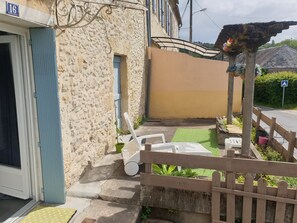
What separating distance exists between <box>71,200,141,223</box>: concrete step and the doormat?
0.41 feet

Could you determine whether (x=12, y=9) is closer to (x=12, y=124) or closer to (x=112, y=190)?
(x=12, y=124)

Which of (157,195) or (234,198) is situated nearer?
(234,198)

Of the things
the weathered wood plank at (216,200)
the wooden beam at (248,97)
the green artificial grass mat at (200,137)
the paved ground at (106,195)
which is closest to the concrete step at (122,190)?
the paved ground at (106,195)

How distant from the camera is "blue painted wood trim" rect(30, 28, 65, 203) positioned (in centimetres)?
363

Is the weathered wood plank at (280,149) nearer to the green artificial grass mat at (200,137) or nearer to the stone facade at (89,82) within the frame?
the green artificial grass mat at (200,137)

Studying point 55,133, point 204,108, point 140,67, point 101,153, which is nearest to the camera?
point 55,133

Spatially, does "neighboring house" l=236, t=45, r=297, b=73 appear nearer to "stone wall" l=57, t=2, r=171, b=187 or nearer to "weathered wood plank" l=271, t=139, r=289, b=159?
"weathered wood plank" l=271, t=139, r=289, b=159

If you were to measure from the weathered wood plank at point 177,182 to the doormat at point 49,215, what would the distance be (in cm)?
110

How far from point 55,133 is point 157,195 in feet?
5.59

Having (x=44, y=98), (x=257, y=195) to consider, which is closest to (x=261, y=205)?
(x=257, y=195)

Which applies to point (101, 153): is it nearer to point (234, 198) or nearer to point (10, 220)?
point (10, 220)


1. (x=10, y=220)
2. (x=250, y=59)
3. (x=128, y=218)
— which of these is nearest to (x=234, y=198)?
(x=128, y=218)

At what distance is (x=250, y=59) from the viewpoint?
4508 millimetres

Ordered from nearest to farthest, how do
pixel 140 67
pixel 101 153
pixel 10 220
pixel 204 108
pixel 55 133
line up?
pixel 10 220 < pixel 55 133 < pixel 101 153 < pixel 140 67 < pixel 204 108
